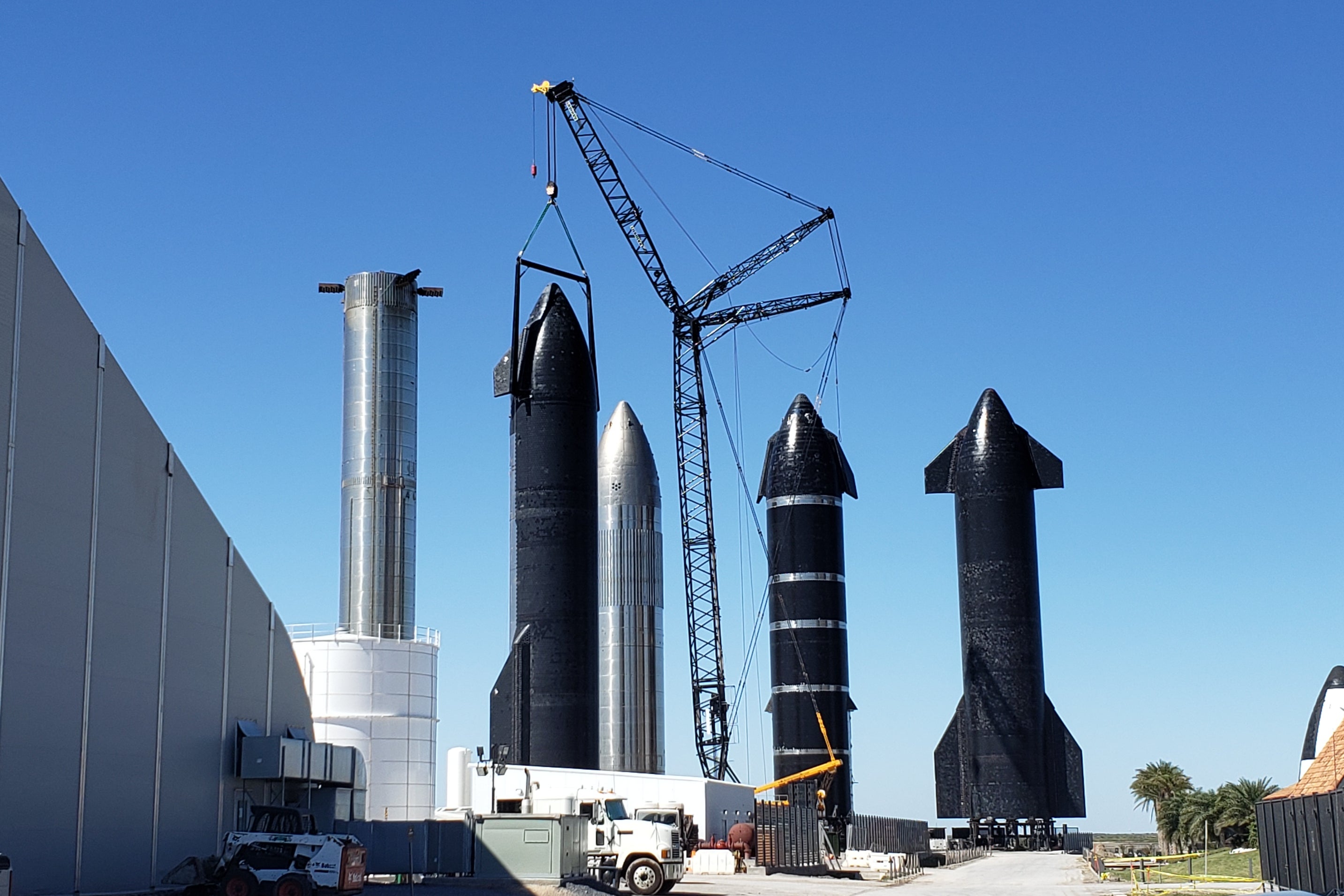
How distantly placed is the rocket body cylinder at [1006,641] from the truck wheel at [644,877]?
1224 inches

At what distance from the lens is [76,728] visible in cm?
2506

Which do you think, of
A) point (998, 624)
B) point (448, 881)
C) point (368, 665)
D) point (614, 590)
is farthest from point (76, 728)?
point (998, 624)

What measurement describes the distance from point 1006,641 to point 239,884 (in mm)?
40881

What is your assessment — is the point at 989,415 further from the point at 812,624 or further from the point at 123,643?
the point at 123,643

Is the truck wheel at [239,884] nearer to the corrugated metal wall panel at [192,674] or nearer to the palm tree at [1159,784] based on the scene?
the corrugated metal wall panel at [192,674]

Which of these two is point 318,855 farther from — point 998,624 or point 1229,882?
point 998,624

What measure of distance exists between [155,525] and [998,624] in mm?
40093

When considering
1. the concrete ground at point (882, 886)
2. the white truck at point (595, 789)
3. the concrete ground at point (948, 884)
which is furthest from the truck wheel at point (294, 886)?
the white truck at point (595, 789)

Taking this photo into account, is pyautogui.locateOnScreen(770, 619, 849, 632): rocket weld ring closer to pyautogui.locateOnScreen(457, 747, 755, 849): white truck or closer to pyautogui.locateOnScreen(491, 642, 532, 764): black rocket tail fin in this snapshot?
pyautogui.locateOnScreen(457, 747, 755, 849): white truck

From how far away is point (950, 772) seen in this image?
63.0 meters

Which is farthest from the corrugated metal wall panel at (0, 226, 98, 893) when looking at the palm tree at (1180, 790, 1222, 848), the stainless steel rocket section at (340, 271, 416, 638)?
the palm tree at (1180, 790, 1222, 848)

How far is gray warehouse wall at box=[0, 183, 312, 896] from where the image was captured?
78.5 ft

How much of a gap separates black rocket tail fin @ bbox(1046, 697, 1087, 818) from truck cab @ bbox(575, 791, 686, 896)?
31.8m

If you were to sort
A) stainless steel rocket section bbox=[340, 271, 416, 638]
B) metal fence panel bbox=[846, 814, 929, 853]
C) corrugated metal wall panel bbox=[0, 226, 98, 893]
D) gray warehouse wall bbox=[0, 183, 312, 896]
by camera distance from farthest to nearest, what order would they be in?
metal fence panel bbox=[846, 814, 929, 853]
stainless steel rocket section bbox=[340, 271, 416, 638]
gray warehouse wall bbox=[0, 183, 312, 896]
corrugated metal wall panel bbox=[0, 226, 98, 893]
